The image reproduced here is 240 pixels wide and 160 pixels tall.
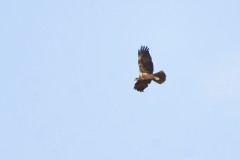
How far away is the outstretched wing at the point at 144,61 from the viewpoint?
92.3 ft

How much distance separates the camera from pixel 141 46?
2847 cm

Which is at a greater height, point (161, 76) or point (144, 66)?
point (144, 66)

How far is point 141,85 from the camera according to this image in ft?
94.4

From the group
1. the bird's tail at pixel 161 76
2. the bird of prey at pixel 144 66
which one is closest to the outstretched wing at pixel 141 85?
the bird of prey at pixel 144 66

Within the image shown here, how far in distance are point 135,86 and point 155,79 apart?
1.65 m

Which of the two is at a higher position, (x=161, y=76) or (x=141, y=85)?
(x=141, y=85)

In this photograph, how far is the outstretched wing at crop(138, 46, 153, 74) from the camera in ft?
92.3

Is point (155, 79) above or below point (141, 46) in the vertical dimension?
below

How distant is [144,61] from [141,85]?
1318 millimetres

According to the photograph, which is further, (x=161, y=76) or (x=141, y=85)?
(x=141, y=85)

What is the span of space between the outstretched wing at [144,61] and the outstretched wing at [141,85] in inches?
20.8

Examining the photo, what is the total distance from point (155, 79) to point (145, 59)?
4.17 feet

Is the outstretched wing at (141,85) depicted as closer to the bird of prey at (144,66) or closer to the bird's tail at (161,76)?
the bird of prey at (144,66)

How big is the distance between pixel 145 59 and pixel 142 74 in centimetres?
76
